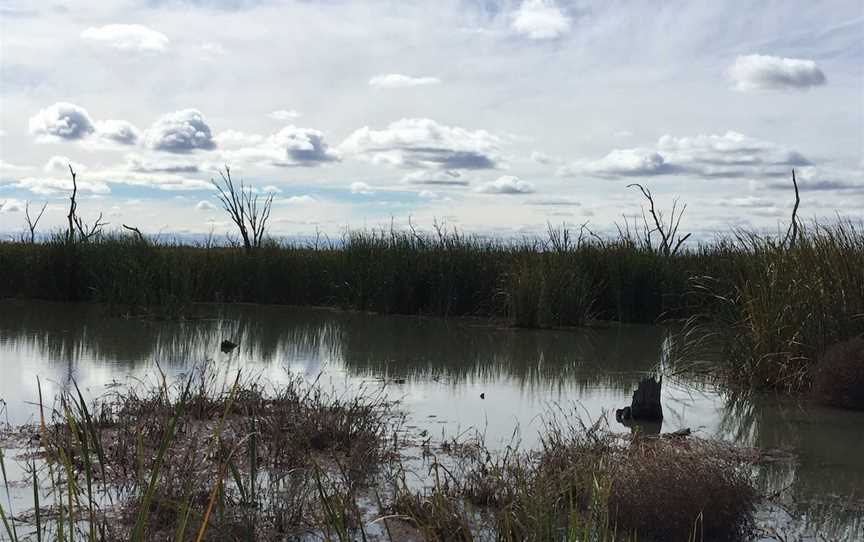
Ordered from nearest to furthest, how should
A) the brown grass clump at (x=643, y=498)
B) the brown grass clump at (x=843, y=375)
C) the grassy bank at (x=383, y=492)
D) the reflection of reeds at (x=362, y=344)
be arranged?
1. the grassy bank at (x=383, y=492)
2. the brown grass clump at (x=643, y=498)
3. the brown grass clump at (x=843, y=375)
4. the reflection of reeds at (x=362, y=344)

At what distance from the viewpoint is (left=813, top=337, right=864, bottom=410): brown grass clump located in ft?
22.9

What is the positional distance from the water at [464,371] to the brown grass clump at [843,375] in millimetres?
A: 158

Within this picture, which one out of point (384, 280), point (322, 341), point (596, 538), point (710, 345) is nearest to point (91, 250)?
point (384, 280)

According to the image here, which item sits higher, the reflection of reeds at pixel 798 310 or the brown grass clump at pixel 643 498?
the reflection of reeds at pixel 798 310

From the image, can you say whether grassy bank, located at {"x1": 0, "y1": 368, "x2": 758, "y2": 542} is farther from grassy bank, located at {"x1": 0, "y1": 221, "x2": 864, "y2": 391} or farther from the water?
grassy bank, located at {"x1": 0, "y1": 221, "x2": 864, "y2": 391}

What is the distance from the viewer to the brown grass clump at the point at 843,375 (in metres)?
6.98

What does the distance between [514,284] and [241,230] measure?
1153cm

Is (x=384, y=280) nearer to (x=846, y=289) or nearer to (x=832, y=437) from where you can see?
(x=846, y=289)

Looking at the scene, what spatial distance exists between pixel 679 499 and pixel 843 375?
3.76 m

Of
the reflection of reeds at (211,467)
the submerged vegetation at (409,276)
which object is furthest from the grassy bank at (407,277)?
Answer: the reflection of reeds at (211,467)

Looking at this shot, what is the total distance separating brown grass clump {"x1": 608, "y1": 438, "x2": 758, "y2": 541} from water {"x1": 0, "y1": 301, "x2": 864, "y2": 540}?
375 millimetres

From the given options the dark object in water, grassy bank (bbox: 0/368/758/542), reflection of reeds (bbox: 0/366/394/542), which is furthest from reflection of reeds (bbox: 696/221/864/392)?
reflection of reeds (bbox: 0/366/394/542)

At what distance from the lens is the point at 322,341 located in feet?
36.5

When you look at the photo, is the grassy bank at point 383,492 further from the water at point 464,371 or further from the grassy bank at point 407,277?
the grassy bank at point 407,277
